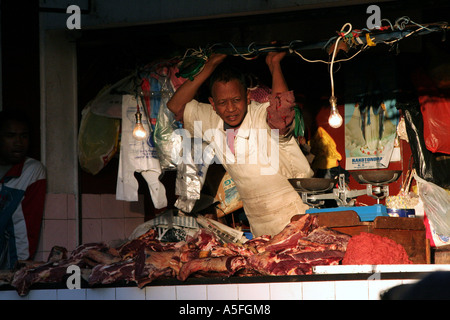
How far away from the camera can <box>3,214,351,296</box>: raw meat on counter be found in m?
5.16

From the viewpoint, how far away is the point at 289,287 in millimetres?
4930

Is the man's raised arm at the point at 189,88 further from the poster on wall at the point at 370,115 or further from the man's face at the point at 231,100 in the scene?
the poster on wall at the point at 370,115

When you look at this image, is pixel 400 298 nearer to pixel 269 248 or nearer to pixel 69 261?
pixel 269 248

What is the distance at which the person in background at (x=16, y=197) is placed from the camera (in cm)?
724

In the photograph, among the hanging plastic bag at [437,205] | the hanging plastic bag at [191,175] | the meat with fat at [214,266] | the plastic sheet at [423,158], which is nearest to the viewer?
the meat with fat at [214,266]

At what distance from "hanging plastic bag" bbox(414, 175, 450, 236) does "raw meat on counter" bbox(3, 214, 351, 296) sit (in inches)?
66.2

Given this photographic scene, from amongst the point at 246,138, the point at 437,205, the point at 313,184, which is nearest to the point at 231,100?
the point at 246,138

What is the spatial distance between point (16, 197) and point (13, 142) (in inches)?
22.0

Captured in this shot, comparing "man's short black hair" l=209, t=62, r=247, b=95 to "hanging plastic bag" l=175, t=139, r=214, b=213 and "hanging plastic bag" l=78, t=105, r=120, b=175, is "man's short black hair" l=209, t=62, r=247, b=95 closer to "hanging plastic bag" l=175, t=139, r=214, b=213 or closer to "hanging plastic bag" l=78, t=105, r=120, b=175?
"hanging plastic bag" l=175, t=139, r=214, b=213

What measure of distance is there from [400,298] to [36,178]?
5.34m

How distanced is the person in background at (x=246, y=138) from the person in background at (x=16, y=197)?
5.23 ft

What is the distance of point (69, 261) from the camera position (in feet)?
20.5

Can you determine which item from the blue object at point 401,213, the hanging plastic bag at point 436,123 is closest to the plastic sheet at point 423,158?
the hanging plastic bag at point 436,123

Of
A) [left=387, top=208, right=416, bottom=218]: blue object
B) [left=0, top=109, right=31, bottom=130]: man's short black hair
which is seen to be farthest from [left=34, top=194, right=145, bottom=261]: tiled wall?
[left=387, top=208, right=416, bottom=218]: blue object
